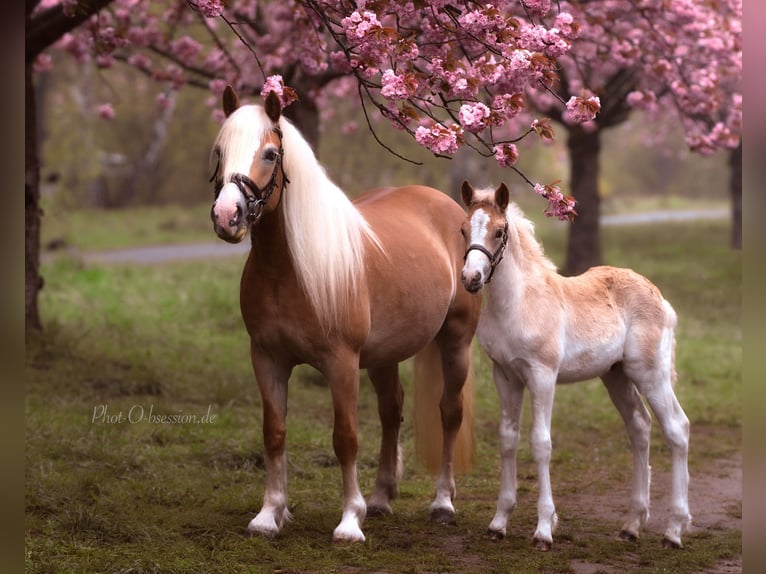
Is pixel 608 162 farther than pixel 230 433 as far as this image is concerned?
Yes

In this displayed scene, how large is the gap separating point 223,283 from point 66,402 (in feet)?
20.3

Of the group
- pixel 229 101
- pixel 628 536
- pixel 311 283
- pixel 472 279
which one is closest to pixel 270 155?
pixel 229 101

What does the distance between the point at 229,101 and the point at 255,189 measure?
517 mm

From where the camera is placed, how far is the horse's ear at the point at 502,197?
4867mm

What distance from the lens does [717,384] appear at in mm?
10328

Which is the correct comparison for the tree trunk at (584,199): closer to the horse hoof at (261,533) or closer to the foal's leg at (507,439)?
the foal's leg at (507,439)

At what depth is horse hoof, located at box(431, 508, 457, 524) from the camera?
5.72 meters

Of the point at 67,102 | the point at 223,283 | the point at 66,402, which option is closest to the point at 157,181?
the point at 67,102

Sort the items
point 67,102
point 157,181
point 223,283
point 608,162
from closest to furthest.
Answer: point 223,283 → point 67,102 → point 157,181 → point 608,162

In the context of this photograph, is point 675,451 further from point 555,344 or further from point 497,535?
point 497,535

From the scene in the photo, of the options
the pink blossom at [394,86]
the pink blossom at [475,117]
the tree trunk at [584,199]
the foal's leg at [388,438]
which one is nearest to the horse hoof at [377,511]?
the foal's leg at [388,438]

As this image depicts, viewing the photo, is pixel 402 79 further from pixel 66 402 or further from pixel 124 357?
pixel 124 357

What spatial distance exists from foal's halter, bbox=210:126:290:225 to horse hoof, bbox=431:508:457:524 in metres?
2.06
